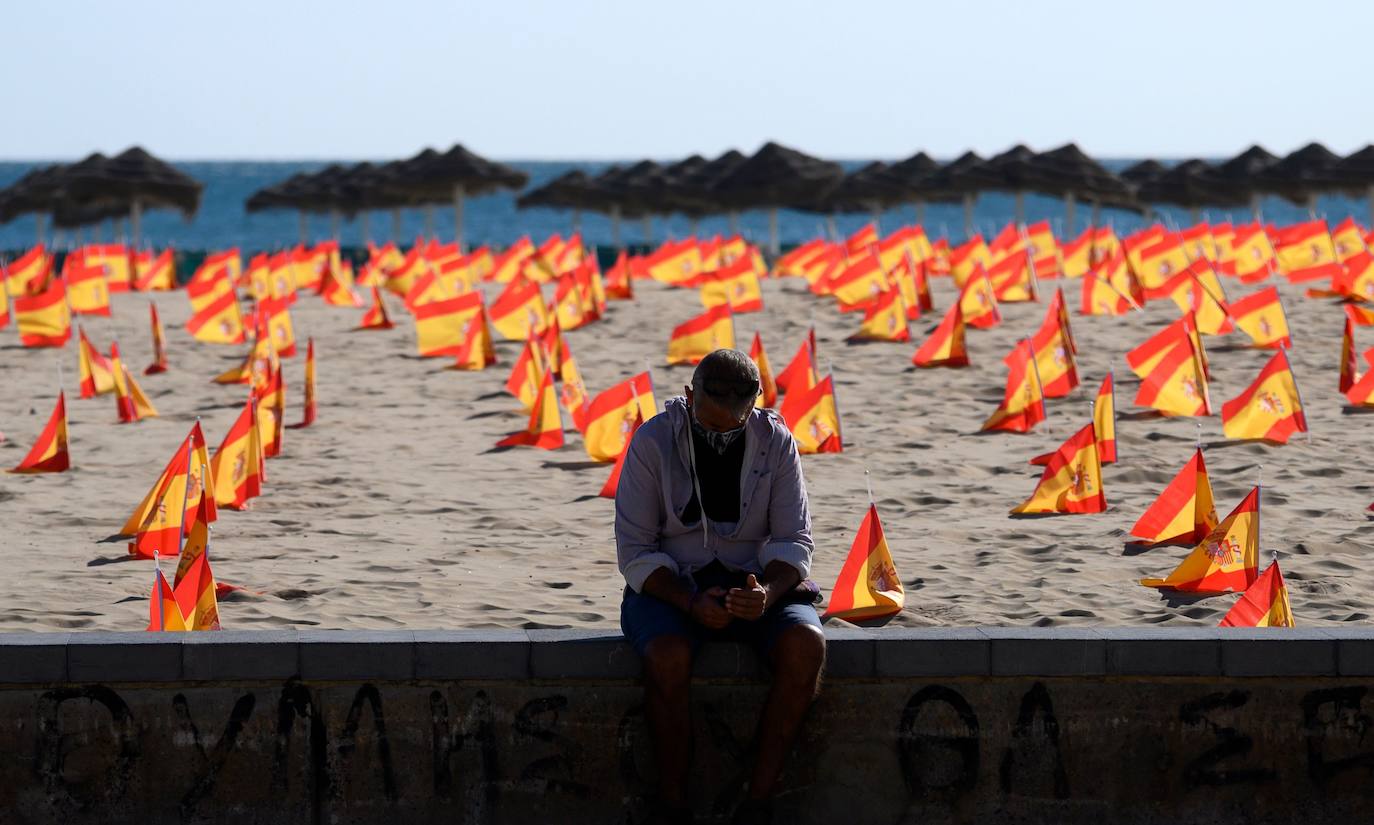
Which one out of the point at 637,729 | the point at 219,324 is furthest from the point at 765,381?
the point at 637,729

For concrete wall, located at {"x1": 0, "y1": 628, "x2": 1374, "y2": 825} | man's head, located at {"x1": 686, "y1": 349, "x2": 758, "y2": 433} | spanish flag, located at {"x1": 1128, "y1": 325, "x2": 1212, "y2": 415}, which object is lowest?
concrete wall, located at {"x1": 0, "y1": 628, "x2": 1374, "y2": 825}

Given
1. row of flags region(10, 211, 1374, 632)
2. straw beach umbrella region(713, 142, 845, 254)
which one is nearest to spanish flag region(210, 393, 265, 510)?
row of flags region(10, 211, 1374, 632)

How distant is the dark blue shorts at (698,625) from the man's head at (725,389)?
17.5 inches

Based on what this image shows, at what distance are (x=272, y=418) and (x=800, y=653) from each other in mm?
5753

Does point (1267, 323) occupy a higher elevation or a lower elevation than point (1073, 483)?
higher

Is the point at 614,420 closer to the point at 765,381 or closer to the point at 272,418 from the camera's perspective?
the point at 272,418

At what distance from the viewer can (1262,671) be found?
14.7ft

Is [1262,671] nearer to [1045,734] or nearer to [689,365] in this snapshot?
[1045,734]

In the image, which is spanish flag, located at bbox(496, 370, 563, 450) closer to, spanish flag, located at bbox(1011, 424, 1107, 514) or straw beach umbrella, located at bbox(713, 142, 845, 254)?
spanish flag, located at bbox(1011, 424, 1107, 514)

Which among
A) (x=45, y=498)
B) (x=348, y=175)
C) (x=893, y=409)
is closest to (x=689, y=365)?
(x=893, y=409)

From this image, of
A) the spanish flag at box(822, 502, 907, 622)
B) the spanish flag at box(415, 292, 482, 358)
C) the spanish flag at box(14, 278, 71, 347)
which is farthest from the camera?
the spanish flag at box(14, 278, 71, 347)

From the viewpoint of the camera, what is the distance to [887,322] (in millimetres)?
14047

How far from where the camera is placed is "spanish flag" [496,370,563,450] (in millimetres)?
9859

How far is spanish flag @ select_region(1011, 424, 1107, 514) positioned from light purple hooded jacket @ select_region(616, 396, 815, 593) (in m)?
3.35
